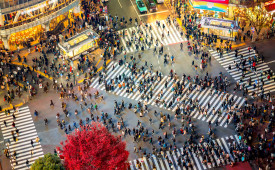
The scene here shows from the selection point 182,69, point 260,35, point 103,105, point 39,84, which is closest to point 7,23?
point 39,84

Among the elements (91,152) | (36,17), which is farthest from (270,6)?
(91,152)

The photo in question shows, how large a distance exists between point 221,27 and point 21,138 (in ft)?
147

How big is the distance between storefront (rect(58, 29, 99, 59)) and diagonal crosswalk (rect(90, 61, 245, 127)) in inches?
287

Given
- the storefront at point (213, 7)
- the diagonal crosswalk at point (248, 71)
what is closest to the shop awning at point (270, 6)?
the storefront at point (213, 7)

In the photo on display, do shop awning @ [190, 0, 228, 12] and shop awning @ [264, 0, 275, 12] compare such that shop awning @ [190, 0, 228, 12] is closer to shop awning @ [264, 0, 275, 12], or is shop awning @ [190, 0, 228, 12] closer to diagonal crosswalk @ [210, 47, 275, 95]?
shop awning @ [264, 0, 275, 12]

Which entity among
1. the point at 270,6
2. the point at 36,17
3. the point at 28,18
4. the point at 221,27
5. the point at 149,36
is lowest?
the point at 149,36

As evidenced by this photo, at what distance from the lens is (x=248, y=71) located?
351 feet

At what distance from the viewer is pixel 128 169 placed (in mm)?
89812

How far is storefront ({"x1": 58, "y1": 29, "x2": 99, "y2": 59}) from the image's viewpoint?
110375mm

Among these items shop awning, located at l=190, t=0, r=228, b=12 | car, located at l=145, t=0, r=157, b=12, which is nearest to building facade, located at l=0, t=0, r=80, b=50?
car, located at l=145, t=0, r=157, b=12

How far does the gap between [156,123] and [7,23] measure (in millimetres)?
36079

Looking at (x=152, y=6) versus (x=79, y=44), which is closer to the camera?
(x=79, y=44)

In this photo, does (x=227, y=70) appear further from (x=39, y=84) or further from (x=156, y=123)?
(x=39, y=84)

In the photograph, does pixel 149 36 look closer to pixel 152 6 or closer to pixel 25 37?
pixel 152 6
